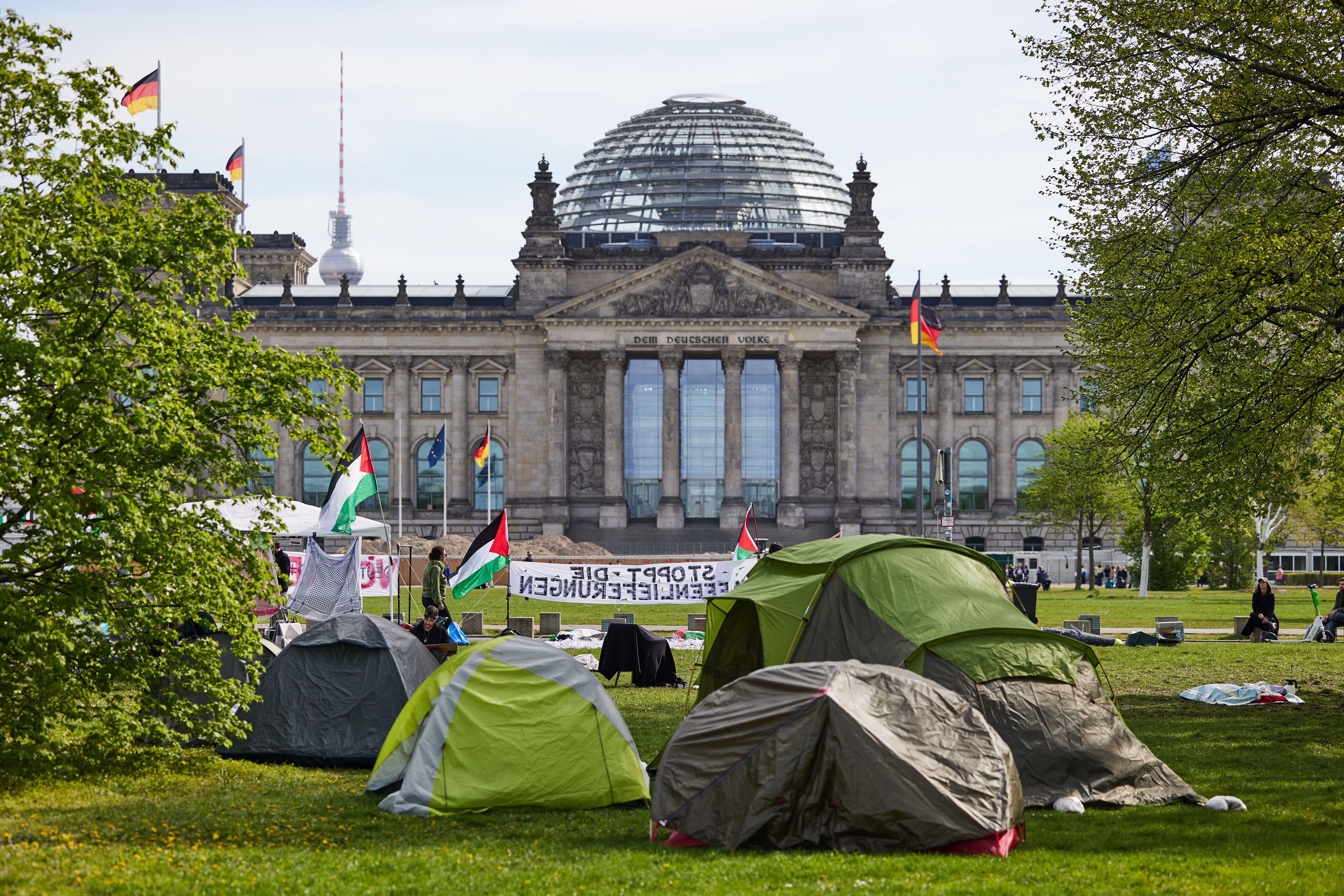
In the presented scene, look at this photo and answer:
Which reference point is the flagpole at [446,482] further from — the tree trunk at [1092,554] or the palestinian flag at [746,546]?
the tree trunk at [1092,554]

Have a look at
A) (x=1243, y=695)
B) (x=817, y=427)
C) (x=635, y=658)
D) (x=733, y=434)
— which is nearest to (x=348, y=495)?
(x=635, y=658)

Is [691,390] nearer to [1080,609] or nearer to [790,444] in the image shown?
[790,444]

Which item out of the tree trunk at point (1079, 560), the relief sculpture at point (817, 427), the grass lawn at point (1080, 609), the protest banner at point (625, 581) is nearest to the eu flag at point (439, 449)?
the grass lawn at point (1080, 609)

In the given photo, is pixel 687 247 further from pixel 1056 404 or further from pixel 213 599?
pixel 213 599

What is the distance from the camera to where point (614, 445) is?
75.3 meters

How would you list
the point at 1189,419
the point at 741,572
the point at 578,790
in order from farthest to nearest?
the point at 741,572
the point at 1189,419
the point at 578,790

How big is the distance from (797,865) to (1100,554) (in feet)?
230

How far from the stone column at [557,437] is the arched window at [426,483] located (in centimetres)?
645

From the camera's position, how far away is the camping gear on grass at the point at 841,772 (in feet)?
39.4

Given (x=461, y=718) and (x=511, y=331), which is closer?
(x=461, y=718)

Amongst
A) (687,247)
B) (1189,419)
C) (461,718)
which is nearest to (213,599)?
(461,718)

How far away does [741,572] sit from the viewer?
32.7 meters

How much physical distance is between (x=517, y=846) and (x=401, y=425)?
6656 cm

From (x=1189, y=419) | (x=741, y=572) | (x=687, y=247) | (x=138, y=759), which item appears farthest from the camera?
(x=687, y=247)
